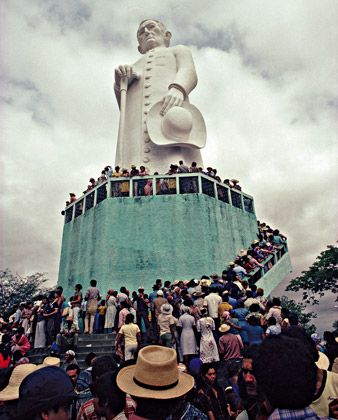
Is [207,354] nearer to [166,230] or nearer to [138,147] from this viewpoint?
[166,230]

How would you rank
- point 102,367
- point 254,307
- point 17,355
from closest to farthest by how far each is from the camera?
point 102,367
point 17,355
point 254,307

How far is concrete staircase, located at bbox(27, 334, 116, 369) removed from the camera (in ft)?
26.8

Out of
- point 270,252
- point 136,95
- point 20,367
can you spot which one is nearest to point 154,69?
point 136,95

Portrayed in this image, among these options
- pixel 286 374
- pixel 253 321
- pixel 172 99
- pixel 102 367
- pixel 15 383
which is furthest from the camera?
pixel 172 99

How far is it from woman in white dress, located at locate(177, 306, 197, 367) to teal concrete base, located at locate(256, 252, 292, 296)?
20.8 ft

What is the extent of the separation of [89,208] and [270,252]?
26.4 ft

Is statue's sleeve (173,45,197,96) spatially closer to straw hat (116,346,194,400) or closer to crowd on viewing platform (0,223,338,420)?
crowd on viewing platform (0,223,338,420)

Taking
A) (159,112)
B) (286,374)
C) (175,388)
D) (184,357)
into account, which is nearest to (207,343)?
(184,357)

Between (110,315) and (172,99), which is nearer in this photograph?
→ (110,315)

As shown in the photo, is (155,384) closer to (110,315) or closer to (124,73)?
(110,315)

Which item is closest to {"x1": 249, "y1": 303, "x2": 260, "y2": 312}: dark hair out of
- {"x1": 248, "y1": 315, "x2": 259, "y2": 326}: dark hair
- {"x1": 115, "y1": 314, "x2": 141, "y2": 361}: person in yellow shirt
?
{"x1": 248, "y1": 315, "x2": 259, "y2": 326}: dark hair

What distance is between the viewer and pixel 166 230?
14.7 metres

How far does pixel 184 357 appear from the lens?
7371 millimetres

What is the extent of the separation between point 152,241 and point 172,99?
7.90 metres
